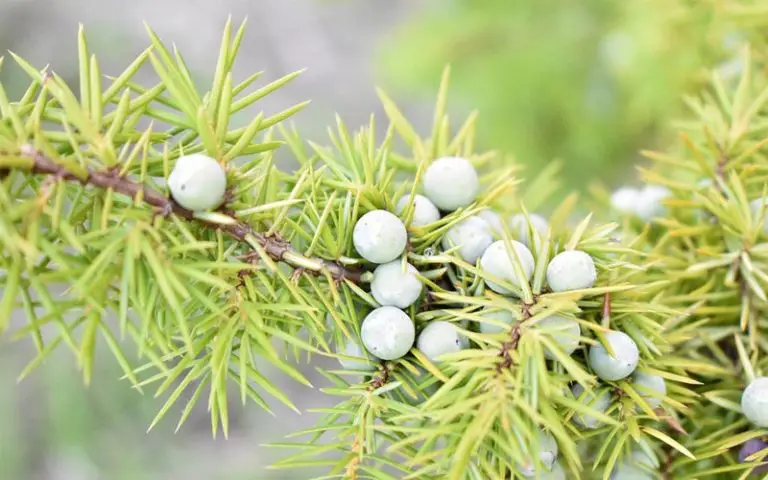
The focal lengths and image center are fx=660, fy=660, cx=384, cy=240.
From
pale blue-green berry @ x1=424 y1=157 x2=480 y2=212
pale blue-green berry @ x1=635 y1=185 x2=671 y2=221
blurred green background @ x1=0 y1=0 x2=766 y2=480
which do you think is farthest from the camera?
blurred green background @ x1=0 y1=0 x2=766 y2=480

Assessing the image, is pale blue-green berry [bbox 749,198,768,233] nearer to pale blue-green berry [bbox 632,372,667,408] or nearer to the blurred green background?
pale blue-green berry [bbox 632,372,667,408]

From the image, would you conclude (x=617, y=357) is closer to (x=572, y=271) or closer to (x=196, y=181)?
(x=572, y=271)

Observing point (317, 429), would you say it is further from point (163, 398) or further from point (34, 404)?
point (34, 404)

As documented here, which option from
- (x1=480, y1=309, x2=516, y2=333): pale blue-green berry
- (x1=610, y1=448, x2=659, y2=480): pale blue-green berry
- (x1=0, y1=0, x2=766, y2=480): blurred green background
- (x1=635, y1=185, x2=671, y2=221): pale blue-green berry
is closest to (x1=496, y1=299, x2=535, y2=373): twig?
(x1=480, y1=309, x2=516, y2=333): pale blue-green berry

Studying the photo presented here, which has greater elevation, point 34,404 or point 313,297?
point 313,297

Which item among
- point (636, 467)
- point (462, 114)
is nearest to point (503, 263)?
point (636, 467)

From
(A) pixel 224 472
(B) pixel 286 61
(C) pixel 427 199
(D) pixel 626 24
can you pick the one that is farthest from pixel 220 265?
(B) pixel 286 61
